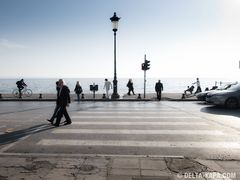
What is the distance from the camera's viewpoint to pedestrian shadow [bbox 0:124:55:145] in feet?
25.5

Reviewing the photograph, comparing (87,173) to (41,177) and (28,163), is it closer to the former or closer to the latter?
(41,177)

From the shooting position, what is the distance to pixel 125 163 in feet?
18.5

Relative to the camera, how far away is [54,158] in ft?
19.6

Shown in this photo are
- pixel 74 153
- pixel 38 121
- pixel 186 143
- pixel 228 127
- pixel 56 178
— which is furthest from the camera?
pixel 38 121

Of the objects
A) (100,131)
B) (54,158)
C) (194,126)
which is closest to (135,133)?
(100,131)

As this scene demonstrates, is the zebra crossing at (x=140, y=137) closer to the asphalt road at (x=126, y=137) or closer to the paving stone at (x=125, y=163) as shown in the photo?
the asphalt road at (x=126, y=137)

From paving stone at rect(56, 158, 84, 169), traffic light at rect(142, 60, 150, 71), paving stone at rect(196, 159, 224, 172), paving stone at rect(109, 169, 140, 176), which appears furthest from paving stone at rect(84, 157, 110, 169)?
traffic light at rect(142, 60, 150, 71)

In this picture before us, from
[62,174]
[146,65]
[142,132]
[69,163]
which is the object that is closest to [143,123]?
[142,132]

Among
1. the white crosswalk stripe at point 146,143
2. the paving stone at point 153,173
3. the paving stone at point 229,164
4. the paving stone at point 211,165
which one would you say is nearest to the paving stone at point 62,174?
the paving stone at point 153,173

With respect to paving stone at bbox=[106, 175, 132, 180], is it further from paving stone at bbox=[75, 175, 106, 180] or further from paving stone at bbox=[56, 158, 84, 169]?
paving stone at bbox=[56, 158, 84, 169]

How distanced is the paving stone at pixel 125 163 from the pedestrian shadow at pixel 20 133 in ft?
11.2

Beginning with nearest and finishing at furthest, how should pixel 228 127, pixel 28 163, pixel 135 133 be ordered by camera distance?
pixel 28 163 < pixel 135 133 < pixel 228 127

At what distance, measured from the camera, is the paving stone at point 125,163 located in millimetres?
5461

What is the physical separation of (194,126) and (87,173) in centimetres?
567
